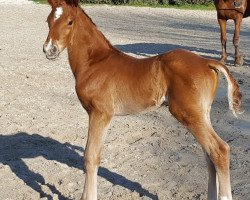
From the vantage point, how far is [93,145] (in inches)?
199

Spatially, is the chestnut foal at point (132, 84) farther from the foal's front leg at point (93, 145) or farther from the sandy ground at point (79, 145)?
the sandy ground at point (79, 145)

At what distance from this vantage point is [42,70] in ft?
37.5

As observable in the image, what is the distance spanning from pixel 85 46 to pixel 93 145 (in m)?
0.99

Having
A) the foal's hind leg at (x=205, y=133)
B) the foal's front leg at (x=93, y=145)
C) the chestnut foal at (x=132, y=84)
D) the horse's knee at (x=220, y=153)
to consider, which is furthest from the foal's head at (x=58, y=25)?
the horse's knee at (x=220, y=153)

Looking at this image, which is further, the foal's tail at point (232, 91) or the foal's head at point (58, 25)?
the foal's head at point (58, 25)

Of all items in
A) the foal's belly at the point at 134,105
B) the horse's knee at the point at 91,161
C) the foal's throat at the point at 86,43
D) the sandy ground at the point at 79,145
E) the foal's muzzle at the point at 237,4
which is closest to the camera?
the foal's belly at the point at 134,105

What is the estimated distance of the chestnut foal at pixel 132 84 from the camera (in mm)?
4672

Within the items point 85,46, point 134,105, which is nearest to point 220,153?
point 134,105

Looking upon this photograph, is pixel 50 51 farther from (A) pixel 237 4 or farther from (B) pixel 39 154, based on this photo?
(A) pixel 237 4

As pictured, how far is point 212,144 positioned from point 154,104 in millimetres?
663

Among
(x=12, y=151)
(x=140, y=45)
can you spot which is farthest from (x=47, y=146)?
(x=140, y=45)

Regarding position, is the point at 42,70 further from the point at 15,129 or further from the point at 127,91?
the point at 127,91

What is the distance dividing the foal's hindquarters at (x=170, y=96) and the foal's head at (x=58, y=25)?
453 mm

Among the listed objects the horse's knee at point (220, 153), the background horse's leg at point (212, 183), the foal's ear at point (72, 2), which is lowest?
the background horse's leg at point (212, 183)
